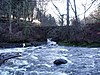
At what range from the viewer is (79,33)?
84.8ft

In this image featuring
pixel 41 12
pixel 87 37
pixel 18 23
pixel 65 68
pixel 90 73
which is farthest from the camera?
pixel 41 12

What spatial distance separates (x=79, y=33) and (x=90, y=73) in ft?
52.1

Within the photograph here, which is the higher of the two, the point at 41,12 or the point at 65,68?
the point at 41,12

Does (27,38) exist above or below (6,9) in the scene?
below

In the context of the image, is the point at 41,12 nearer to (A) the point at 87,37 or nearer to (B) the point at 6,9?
(B) the point at 6,9

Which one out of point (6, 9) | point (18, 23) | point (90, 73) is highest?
point (6, 9)

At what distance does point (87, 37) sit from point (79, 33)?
48.5 inches

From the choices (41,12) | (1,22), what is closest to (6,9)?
(1,22)

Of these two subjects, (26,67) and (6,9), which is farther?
(6,9)

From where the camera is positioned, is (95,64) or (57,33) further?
(57,33)

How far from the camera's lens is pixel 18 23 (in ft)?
100

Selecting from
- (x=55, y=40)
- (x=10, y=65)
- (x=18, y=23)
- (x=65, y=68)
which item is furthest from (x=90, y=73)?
(x=18, y=23)

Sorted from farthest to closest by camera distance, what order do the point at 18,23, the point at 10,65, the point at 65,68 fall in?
the point at 18,23, the point at 10,65, the point at 65,68

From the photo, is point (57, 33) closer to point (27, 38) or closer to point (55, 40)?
point (55, 40)
